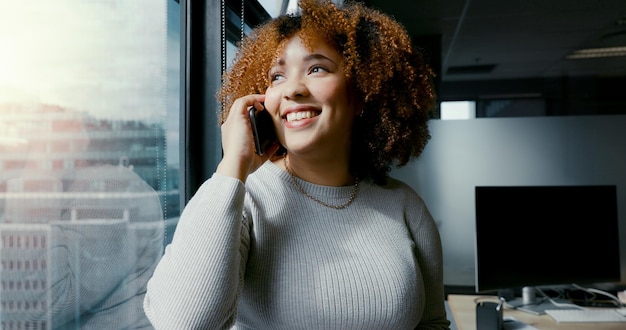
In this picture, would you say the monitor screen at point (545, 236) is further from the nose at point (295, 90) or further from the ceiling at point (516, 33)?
the nose at point (295, 90)

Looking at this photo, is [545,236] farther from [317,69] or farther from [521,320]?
[317,69]

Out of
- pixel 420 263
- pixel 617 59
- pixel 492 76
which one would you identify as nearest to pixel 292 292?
pixel 420 263

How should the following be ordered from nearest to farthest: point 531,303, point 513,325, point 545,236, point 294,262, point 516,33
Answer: point 294,262, point 513,325, point 545,236, point 531,303, point 516,33

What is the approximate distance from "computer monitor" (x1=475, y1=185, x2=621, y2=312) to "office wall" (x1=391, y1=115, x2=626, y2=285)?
0.61m

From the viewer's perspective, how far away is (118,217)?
112cm

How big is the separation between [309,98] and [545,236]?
1545 mm

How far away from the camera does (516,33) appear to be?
300 centimetres

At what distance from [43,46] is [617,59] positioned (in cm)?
306

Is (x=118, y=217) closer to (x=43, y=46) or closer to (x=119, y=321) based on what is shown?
(x=119, y=321)

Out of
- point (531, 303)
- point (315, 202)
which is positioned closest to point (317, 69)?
point (315, 202)

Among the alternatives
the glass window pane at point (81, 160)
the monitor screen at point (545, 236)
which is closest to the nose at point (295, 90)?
the glass window pane at point (81, 160)

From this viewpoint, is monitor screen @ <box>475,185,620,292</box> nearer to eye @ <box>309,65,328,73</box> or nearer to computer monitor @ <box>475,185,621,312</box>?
computer monitor @ <box>475,185,621,312</box>

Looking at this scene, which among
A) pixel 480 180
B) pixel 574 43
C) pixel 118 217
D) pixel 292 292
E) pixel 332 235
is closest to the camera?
pixel 292 292

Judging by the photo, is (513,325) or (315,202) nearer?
(315,202)
